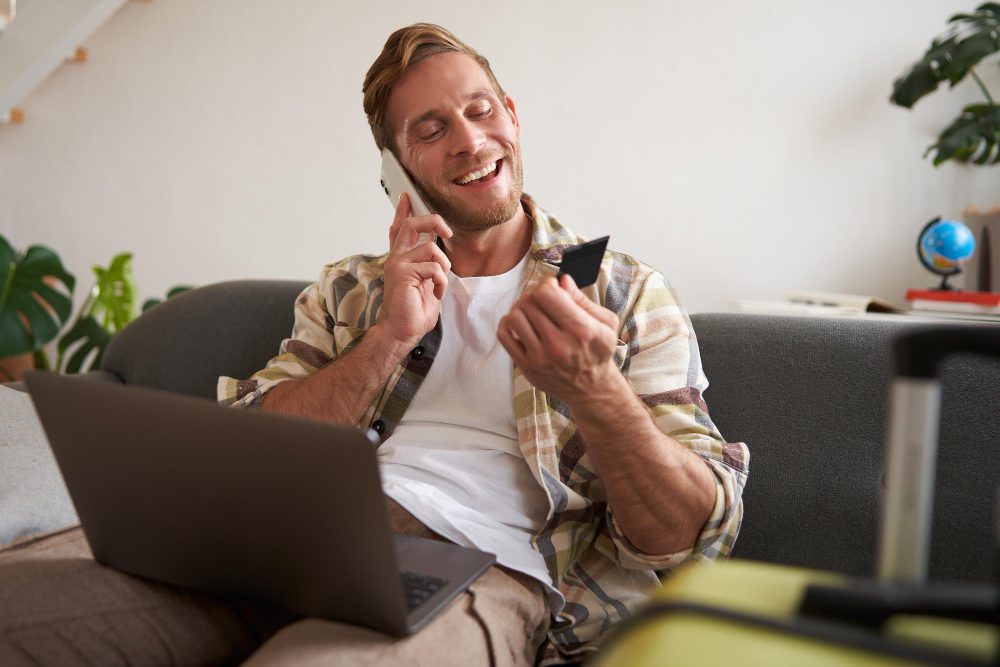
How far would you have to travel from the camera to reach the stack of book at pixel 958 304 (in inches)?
68.6

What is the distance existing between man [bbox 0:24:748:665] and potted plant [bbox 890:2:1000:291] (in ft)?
3.56

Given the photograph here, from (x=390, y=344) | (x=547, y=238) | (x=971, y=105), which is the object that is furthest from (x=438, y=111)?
(x=971, y=105)

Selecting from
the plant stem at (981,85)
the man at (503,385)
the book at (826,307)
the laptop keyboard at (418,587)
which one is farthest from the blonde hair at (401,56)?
the plant stem at (981,85)

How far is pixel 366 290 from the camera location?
150cm

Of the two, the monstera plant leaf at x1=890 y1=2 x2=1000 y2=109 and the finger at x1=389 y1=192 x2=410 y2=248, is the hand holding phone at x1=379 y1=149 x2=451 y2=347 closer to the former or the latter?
the finger at x1=389 y1=192 x2=410 y2=248

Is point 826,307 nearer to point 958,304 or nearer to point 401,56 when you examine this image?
point 958,304

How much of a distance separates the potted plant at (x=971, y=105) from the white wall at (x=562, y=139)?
0.51 ft

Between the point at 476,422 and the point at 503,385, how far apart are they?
68 millimetres

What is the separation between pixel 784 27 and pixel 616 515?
1828 millimetres

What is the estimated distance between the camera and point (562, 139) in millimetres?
2662

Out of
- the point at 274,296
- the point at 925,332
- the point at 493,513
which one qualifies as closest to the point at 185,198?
the point at 274,296

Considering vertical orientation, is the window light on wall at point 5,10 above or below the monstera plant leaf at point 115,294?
above

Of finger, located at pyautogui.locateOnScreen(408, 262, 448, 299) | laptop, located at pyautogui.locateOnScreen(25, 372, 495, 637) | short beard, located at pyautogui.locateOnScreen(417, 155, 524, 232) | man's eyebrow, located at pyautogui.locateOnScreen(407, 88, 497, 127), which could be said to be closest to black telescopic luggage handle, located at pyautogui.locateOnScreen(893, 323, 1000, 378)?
laptop, located at pyautogui.locateOnScreen(25, 372, 495, 637)

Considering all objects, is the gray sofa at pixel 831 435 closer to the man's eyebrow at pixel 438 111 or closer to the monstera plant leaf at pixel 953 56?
the man's eyebrow at pixel 438 111
